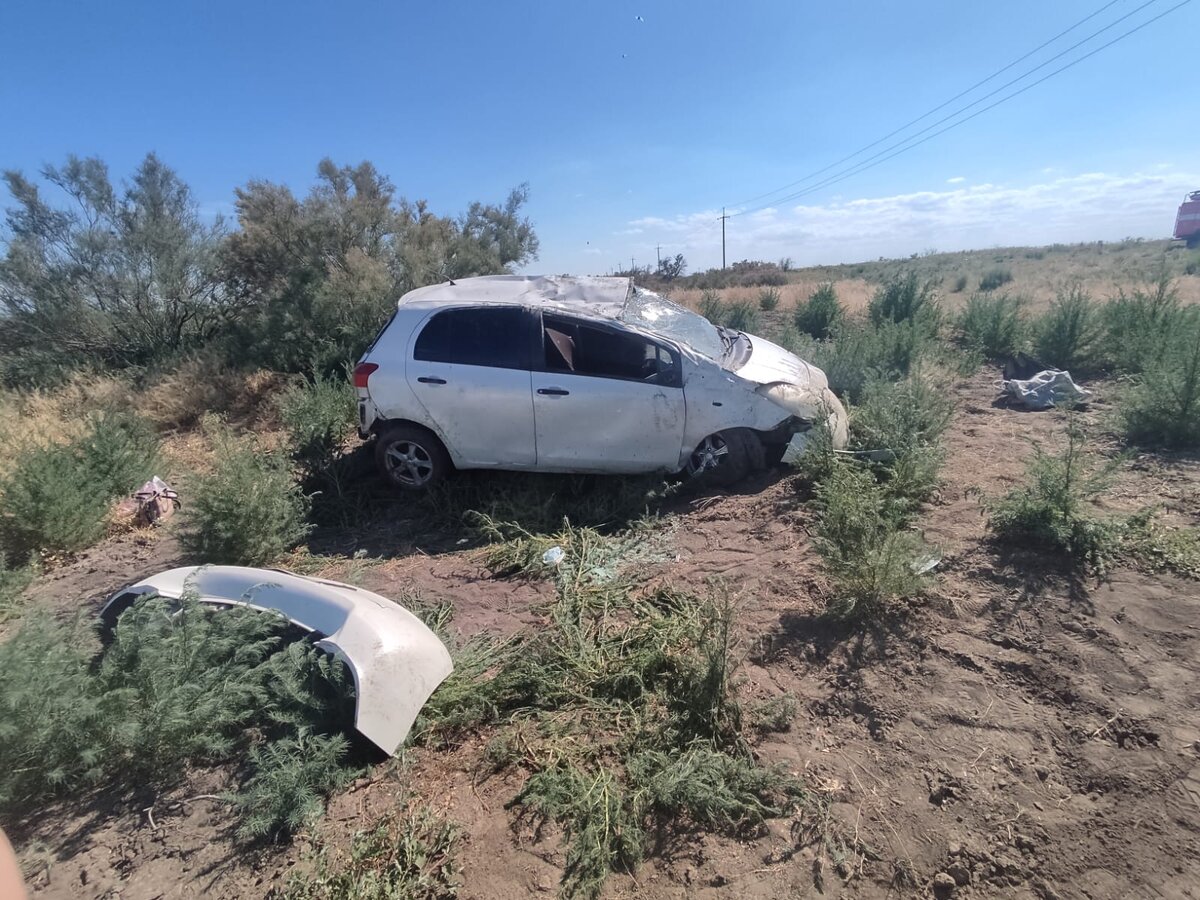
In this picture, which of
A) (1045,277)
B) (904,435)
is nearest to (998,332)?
(904,435)

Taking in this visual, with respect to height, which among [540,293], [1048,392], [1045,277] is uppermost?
[540,293]

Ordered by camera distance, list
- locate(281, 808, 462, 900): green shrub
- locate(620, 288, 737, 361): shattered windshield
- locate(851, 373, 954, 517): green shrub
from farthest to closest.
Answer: locate(620, 288, 737, 361): shattered windshield < locate(851, 373, 954, 517): green shrub < locate(281, 808, 462, 900): green shrub

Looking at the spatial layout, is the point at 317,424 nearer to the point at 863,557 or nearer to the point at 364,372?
the point at 364,372

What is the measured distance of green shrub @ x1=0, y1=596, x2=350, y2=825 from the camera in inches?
94.6

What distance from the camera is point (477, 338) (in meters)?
5.53

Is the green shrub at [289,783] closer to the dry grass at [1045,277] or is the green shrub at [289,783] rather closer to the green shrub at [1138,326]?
the green shrub at [1138,326]

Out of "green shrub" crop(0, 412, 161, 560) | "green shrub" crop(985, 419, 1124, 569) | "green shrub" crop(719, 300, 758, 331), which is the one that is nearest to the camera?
"green shrub" crop(985, 419, 1124, 569)

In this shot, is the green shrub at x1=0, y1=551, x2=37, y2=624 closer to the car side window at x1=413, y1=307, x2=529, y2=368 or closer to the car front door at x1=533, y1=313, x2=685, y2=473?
the car side window at x1=413, y1=307, x2=529, y2=368


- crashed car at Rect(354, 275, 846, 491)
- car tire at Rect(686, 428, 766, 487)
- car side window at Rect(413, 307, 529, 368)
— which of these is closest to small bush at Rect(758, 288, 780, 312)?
crashed car at Rect(354, 275, 846, 491)

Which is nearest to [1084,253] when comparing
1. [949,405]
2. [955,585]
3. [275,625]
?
[949,405]

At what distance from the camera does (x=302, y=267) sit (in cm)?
1185

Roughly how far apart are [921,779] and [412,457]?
4.54 m

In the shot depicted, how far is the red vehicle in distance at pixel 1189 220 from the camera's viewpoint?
43.7 metres

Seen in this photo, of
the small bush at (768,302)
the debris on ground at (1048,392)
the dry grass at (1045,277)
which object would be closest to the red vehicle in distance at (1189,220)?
the dry grass at (1045,277)
